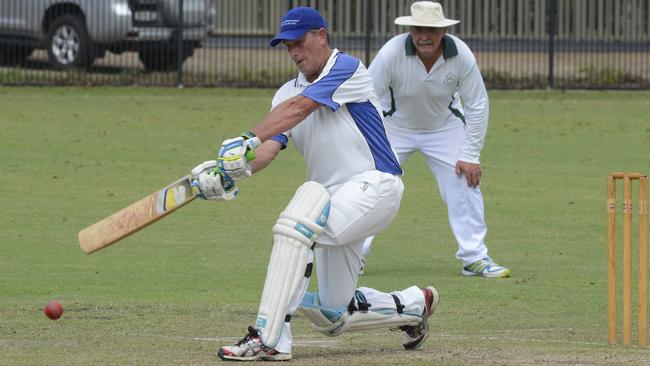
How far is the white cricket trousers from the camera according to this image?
23.4 ft

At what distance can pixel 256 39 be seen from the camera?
74.0 feet

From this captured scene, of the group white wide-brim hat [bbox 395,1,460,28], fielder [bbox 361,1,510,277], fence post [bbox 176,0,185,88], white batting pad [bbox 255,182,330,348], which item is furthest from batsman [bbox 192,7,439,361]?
fence post [bbox 176,0,185,88]

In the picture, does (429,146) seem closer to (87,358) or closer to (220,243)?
(220,243)

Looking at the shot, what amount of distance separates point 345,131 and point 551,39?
14984mm

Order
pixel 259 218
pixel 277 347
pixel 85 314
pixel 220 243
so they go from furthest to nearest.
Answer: pixel 259 218, pixel 220 243, pixel 85 314, pixel 277 347

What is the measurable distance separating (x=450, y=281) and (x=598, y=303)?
1242mm

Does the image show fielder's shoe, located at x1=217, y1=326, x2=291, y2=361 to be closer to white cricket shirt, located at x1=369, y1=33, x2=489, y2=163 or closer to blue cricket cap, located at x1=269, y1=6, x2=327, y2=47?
blue cricket cap, located at x1=269, y1=6, x2=327, y2=47

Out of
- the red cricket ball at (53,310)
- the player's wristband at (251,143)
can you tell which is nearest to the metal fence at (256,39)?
the red cricket ball at (53,310)

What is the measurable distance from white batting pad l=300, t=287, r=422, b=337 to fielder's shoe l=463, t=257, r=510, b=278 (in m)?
2.74

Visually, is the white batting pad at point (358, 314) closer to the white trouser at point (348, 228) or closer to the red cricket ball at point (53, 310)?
the white trouser at point (348, 228)

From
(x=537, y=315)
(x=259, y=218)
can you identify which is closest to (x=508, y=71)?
(x=259, y=218)

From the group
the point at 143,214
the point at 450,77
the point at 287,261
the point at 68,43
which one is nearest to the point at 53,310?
the point at 143,214

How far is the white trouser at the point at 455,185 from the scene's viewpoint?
1038cm

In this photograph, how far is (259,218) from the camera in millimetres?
12695
